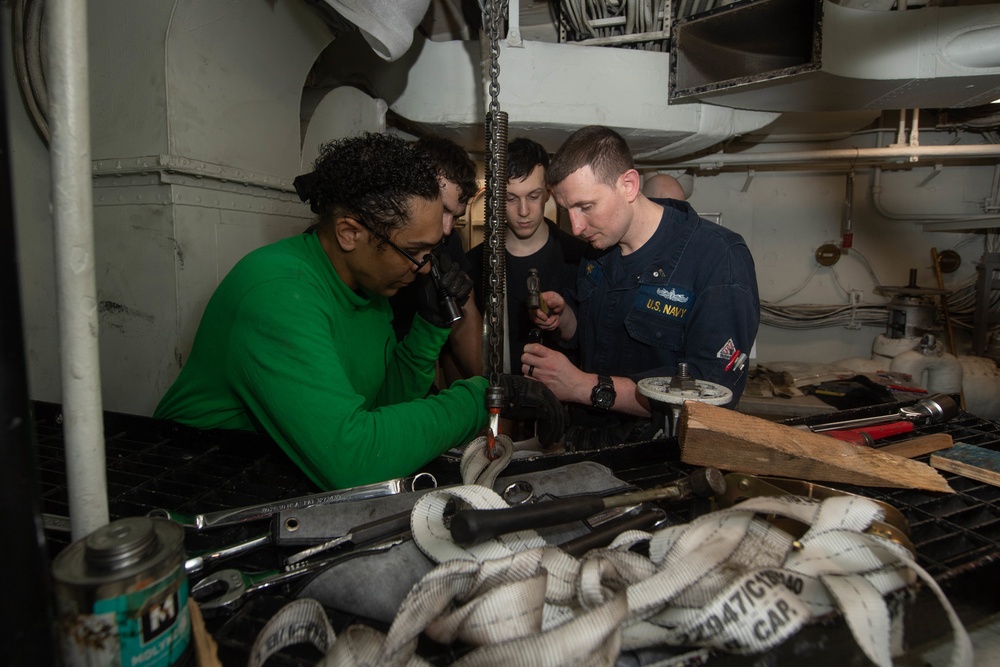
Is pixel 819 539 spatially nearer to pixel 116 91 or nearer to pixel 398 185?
pixel 398 185

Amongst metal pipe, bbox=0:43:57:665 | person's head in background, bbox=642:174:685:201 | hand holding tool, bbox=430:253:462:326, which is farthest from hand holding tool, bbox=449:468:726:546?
person's head in background, bbox=642:174:685:201

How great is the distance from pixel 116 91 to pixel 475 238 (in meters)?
2.81

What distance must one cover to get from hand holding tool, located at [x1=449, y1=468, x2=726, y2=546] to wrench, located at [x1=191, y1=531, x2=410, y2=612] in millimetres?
146

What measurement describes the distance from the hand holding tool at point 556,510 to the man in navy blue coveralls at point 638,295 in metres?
0.72

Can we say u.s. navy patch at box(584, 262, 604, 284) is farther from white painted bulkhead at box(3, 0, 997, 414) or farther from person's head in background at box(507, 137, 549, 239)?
white painted bulkhead at box(3, 0, 997, 414)

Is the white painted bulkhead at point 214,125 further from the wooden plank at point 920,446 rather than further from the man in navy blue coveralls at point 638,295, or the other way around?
the wooden plank at point 920,446

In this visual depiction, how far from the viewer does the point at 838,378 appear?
3.58 meters

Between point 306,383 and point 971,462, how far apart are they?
1306 millimetres

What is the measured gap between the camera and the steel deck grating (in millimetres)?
700

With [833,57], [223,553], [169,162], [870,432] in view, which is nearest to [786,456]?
[870,432]

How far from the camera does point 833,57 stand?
91.6 inches

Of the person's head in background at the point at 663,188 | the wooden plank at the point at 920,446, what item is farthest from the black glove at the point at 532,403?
the person's head in background at the point at 663,188

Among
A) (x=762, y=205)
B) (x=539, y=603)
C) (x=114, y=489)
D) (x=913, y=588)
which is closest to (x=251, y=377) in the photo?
(x=114, y=489)

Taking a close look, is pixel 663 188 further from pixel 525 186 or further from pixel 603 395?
pixel 603 395
